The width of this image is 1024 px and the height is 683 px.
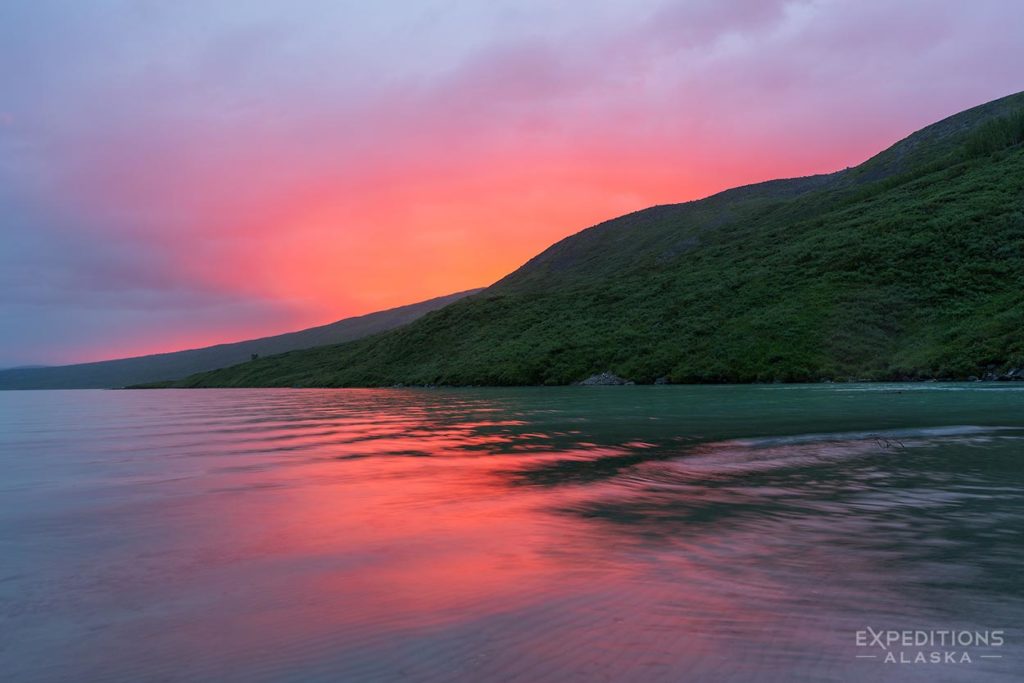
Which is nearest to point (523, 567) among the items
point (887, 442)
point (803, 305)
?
point (887, 442)

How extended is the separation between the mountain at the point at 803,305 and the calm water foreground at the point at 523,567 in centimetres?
4959

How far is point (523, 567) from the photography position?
6.62 m

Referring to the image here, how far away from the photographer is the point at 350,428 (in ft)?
84.5

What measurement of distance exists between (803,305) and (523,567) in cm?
7721

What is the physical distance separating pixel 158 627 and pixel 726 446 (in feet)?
44.4

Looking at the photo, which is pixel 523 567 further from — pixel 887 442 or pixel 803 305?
pixel 803 305

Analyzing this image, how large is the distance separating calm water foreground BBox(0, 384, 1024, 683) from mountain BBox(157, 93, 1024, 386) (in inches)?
1952

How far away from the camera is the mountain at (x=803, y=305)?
62719mm

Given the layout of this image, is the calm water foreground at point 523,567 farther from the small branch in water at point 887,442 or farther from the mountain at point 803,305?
the mountain at point 803,305

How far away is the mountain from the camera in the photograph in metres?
62.7

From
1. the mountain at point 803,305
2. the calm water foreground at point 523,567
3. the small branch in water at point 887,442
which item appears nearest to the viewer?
the calm water foreground at point 523,567

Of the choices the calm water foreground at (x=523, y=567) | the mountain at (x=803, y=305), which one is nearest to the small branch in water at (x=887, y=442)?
the calm water foreground at (x=523, y=567)

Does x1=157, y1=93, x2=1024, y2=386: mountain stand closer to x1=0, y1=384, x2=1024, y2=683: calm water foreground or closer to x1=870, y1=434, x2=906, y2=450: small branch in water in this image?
x1=870, y1=434, x2=906, y2=450: small branch in water

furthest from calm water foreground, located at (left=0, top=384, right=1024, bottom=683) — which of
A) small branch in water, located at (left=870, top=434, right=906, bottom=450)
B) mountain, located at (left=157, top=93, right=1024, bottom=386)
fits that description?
mountain, located at (left=157, top=93, right=1024, bottom=386)
